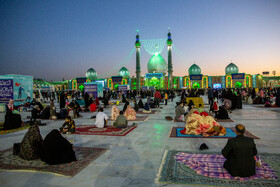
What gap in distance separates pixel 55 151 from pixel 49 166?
258mm

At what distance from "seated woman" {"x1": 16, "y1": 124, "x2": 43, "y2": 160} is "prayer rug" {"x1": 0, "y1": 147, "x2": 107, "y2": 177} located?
93 millimetres

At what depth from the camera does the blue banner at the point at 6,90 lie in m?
12.6

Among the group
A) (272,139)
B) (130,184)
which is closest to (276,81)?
(272,139)

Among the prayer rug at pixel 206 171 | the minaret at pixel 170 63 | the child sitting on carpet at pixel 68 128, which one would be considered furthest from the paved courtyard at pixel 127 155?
the minaret at pixel 170 63

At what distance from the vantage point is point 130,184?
286 centimetres

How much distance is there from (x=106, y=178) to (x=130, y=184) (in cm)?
42

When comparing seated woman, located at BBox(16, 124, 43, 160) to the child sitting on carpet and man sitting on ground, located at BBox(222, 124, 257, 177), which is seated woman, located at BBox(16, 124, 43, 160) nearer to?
the child sitting on carpet

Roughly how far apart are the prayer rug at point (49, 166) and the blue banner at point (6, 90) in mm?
9898

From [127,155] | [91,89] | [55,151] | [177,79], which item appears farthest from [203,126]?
[177,79]

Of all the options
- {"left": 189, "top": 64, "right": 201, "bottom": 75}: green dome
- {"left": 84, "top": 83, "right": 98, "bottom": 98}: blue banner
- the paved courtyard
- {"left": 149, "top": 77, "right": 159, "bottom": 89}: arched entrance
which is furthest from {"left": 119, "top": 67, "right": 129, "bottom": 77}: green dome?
the paved courtyard

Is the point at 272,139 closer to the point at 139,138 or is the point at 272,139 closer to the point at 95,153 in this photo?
the point at 139,138

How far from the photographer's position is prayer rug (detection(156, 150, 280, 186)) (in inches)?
111

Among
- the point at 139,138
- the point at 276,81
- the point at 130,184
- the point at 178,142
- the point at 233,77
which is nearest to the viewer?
the point at 130,184

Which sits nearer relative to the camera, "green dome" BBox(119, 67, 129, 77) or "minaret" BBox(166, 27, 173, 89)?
"minaret" BBox(166, 27, 173, 89)
